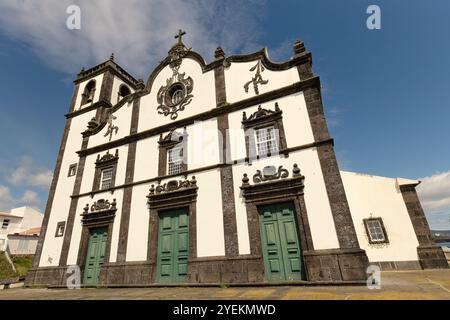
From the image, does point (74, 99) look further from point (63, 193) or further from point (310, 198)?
point (310, 198)

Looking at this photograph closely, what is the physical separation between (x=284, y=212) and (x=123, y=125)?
1065 cm

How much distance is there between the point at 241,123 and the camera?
10852 mm

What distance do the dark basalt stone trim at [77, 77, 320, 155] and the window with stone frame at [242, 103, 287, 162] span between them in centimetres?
52

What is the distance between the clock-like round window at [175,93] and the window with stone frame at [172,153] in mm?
2109

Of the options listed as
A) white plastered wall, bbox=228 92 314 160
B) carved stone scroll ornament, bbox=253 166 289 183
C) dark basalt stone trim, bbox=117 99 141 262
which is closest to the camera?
carved stone scroll ornament, bbox=253 166 289 183

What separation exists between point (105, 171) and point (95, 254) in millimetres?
4474

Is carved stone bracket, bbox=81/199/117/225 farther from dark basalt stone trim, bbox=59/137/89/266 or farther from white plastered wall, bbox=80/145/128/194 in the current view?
white plastered wall, bbox=80/145/128/194

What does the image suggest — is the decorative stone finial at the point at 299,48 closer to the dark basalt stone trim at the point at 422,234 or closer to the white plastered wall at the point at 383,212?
the white plastered wall at the point at 383,212

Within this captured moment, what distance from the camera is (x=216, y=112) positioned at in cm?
1156

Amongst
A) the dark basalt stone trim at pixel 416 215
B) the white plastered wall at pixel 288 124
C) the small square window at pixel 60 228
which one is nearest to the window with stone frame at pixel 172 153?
the white plastered wall at pixel 288 124

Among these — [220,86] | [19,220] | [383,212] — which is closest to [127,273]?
[220,86]

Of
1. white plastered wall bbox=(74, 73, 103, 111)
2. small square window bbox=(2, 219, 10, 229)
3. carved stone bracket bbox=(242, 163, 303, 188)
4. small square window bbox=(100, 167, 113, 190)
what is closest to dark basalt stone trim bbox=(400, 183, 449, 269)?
carved stone bracket bbox=(242, 163, 303, 188)

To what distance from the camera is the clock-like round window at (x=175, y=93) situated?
13.4 meters

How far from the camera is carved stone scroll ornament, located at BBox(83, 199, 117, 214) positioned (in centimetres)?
1235
